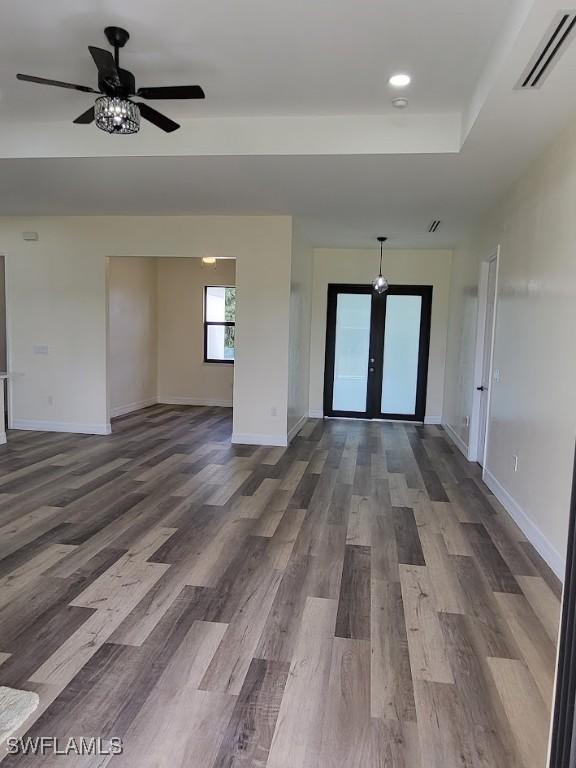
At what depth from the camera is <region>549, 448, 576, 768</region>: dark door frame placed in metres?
0.97

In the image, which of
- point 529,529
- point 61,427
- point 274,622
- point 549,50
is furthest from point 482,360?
point 61,427

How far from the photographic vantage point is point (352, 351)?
8.36 metres

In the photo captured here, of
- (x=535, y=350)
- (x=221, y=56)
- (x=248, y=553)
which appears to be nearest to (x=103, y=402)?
(x=248, y=553)

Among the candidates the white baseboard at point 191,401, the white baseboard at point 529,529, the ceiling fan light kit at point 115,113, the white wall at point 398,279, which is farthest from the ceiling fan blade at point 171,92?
the white baseboard at point 191,401

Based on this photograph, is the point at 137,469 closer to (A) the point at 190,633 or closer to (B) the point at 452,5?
(A) the point at 190,633

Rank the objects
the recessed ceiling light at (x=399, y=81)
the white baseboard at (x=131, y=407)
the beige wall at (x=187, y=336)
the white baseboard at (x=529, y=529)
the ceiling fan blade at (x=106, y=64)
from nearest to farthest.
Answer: the ceiling fan blade at (x=106, y=64)
the white baseboard at (x=529, y=529)
the recessed ceiling light at (x=399, y=81)
the white baseboard at (x=131, y=407)
the beige wall at (x=187, y=336)

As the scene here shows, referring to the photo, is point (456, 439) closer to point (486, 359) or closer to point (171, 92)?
point (486, 359)

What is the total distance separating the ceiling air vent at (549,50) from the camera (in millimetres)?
2152

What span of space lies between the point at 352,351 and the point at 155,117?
227 inches

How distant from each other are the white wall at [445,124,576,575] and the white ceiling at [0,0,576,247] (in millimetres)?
309

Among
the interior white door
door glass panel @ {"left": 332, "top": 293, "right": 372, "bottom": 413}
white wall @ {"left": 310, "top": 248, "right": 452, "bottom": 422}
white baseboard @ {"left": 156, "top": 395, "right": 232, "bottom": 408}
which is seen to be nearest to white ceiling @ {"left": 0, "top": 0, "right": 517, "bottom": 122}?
the interior white door

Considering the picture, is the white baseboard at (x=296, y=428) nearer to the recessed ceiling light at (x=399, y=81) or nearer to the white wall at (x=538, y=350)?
the white wall at (x=538, y=350)

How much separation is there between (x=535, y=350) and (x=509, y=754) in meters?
2.62

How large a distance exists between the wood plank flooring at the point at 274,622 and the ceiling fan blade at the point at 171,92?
2679 mm
